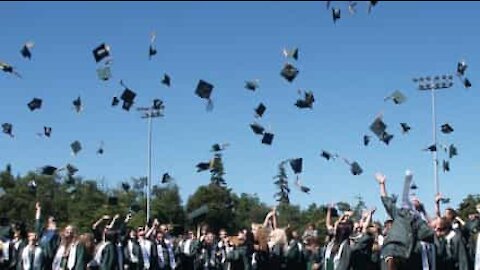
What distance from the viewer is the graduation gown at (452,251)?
15.0 meters

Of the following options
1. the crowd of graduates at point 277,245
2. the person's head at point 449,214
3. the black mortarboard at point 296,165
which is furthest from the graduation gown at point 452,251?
the black mortarboard at point 296,165

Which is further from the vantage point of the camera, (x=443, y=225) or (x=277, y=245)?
(x=277, y=245)

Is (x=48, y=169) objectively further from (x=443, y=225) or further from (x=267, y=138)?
(x=443, y=225)

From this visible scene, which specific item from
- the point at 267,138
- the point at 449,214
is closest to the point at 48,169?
the point at 267,138

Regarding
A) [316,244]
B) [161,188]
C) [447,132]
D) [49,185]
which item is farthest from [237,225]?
[316,244]

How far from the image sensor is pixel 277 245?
18016 millimetres

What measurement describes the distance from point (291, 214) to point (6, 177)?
99.3 ft

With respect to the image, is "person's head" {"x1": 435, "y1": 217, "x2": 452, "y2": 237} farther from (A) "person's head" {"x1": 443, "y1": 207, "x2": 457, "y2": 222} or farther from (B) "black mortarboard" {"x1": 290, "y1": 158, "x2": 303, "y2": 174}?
(B) "black mortarboard" {"x1": 290, "y1": 158, "x2": 303, "y2": 174}

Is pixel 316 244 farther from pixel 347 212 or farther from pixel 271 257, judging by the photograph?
pixel 347 212

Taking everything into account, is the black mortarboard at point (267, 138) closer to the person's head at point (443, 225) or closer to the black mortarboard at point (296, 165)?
the black mortarboard at point (296, 165)

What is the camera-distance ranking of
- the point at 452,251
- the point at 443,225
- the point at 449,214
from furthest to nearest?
the point at 452,251 → the point at 449,214 → the point at 443,225

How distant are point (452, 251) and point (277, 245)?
4.06m

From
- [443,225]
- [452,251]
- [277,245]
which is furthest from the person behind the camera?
→ [277,245]

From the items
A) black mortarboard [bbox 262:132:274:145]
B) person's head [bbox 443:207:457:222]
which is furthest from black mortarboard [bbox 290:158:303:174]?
person's head [bbox 443:207:457:222]
